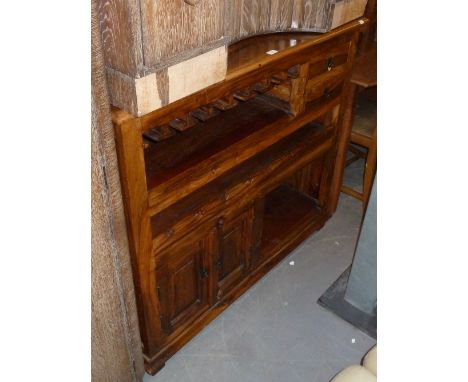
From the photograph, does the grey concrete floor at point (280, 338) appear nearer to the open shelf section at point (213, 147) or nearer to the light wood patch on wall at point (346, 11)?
the open shelf section at point (213, 147)

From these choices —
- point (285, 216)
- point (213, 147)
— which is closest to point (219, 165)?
point (213, 147)

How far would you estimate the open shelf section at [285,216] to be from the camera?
2.58 m

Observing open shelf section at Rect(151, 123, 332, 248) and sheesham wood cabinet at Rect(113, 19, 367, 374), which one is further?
open shelf section at Rect(151, 123, 332, 248)

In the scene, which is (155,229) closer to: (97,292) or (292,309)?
(97,292)

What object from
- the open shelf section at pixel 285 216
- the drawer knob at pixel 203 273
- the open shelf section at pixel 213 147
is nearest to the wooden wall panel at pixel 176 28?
the open shelf section at pixel 213 147

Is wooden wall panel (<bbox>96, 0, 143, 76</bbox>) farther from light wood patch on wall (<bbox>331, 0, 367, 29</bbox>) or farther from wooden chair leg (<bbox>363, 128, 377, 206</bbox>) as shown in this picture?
wooden chair leg (<bbox>363, 128, 377, 206</bbox>)

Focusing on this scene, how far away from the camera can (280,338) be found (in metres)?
2.24

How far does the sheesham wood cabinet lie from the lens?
5.26 ft

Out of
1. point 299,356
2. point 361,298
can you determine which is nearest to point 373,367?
point 299,356

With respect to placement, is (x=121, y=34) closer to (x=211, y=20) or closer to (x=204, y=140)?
(x=211, y=20)

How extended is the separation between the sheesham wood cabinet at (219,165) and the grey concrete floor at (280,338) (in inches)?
3.3

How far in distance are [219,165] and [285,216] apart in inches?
40.9

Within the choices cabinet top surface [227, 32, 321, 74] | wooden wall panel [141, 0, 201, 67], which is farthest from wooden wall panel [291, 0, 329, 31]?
wooden wall panel [141, 0, 201, 67]

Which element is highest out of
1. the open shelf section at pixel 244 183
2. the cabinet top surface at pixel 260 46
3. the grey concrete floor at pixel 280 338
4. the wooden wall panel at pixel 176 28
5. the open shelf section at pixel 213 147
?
the wooden wall panel at pixel 176 28
